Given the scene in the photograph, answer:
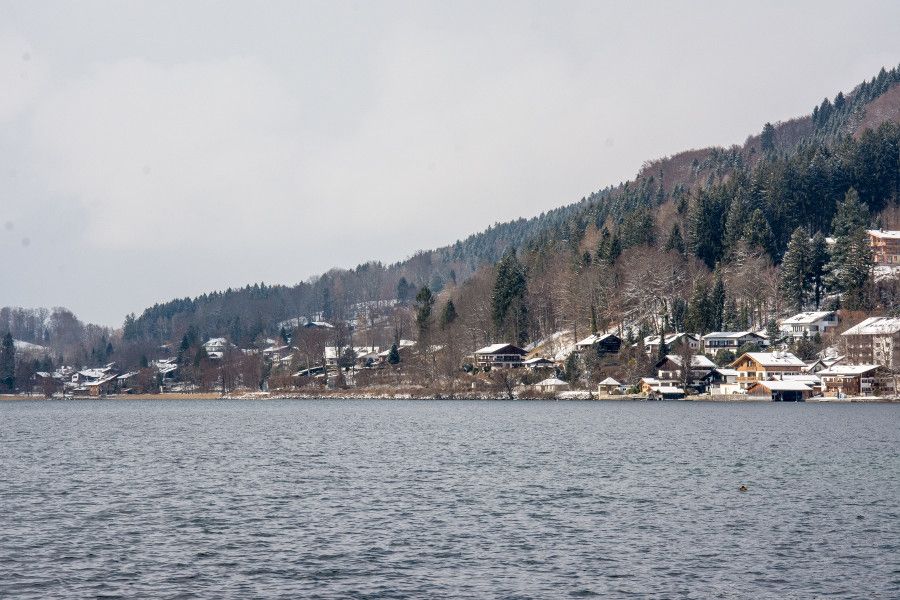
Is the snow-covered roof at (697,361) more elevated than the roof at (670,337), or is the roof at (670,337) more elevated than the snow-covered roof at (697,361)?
the roof at (670,337)

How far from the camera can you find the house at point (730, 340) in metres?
138

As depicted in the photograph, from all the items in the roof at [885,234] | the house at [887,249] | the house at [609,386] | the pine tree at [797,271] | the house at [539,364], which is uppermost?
the roof at [885,234]

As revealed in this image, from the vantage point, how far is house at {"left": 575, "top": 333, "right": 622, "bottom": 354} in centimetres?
14244

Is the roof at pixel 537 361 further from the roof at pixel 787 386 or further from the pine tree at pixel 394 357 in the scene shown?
the pine tree at pixel 394 357

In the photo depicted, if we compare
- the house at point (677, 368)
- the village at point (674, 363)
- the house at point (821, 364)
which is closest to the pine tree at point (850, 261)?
the village at point (674, 363)

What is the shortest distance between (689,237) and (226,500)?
137238 millimetres

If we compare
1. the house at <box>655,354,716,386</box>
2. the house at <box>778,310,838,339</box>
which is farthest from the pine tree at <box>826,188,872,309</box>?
the house at <box>655,354,716,386</box>

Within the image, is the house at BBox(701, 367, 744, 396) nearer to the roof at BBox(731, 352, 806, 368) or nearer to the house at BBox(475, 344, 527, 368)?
the roof at BBox(731, 352, 806, 368)

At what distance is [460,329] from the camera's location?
166 meters

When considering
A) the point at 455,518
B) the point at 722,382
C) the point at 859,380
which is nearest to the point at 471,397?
the point at 722,382

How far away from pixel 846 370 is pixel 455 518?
104m

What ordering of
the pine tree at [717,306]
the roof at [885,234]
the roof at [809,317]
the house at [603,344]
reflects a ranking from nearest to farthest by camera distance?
the roof at [809,317] < the house at [603,344] < the pine tree at [717,306] < the roof at [885,234]

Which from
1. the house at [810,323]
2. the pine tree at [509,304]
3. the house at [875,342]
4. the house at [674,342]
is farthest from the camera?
the pine tree at [509,304]

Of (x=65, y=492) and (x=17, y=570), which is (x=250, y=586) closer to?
(x=17, y=570)
